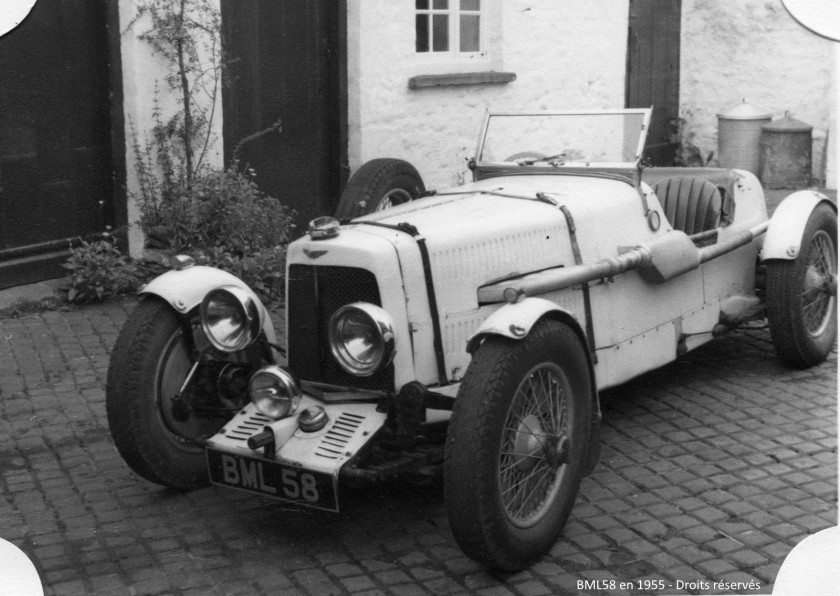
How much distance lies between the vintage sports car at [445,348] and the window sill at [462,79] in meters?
2.97

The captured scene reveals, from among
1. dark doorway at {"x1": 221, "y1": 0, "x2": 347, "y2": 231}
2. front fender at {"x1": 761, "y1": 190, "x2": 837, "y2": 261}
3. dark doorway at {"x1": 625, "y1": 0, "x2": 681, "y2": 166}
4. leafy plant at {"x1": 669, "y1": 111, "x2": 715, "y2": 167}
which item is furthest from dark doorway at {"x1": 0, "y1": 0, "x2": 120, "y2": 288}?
dark doorway at {"x1": 625, "y1": 0, "x2": 681, "y2": 166}

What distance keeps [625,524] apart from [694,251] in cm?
134

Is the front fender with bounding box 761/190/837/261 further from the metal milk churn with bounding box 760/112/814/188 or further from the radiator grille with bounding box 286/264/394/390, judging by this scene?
the radiator grille with bounding box 286/264/394/390

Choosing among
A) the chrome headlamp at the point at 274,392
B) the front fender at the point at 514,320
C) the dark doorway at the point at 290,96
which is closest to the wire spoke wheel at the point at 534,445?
the front fender at the point at 514,320

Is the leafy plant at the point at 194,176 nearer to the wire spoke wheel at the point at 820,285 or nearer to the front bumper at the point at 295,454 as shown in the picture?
the front bumper at the point at 295,454

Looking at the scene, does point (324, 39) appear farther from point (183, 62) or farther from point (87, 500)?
point (87, 500)

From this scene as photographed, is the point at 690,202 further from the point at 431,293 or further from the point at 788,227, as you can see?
the point at 431,293

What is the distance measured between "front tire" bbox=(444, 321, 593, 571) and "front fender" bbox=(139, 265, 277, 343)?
A: 3.48 feet

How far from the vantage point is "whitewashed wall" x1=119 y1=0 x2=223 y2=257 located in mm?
6477

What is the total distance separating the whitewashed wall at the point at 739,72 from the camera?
6.34 metres

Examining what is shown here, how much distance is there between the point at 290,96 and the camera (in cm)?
742

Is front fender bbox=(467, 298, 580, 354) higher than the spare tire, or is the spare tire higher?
the spare tire

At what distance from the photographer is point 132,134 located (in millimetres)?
6582

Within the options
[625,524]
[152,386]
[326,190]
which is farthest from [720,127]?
[152,386]
